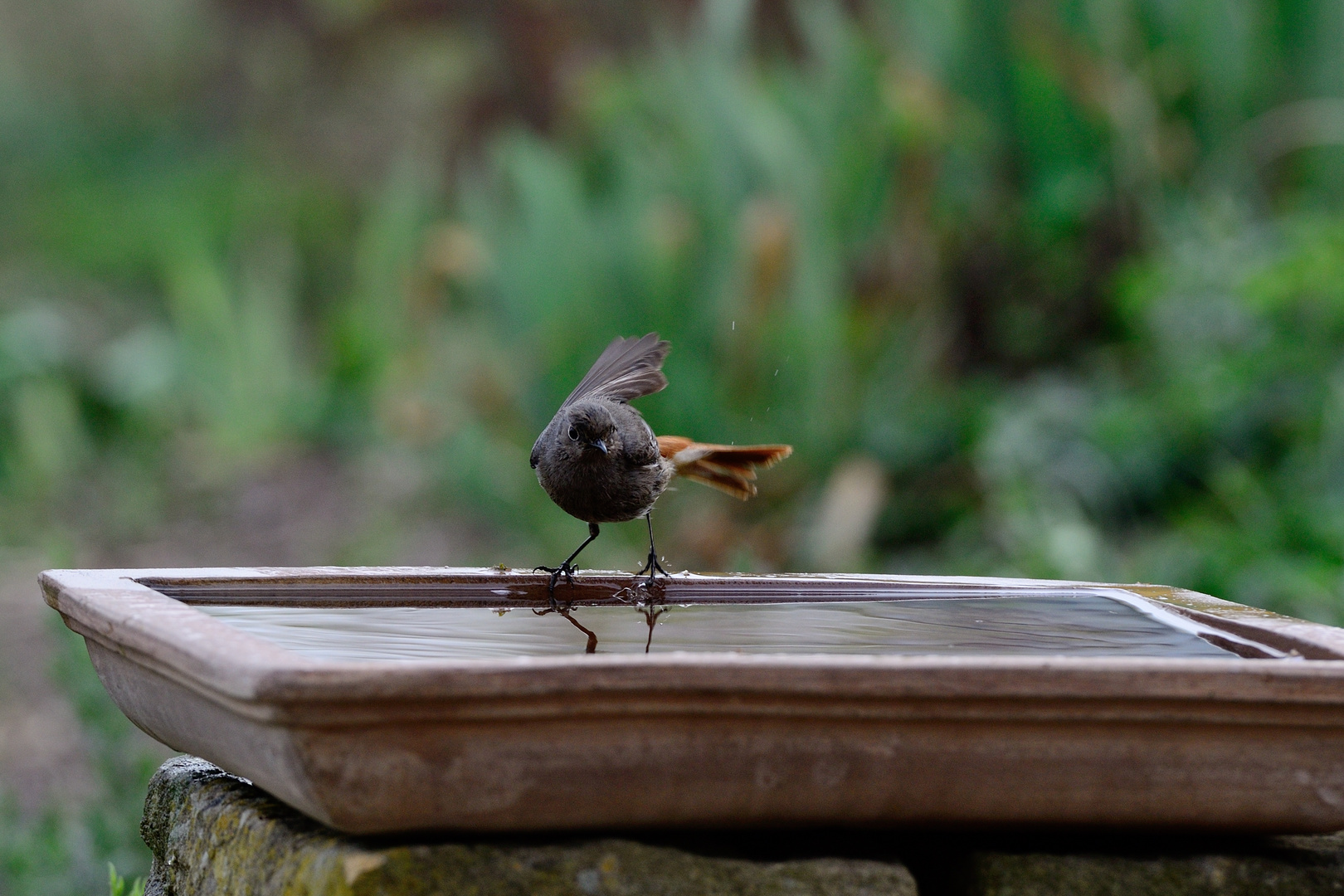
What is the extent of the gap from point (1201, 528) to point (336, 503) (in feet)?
14.5

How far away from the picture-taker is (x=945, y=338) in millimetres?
6441

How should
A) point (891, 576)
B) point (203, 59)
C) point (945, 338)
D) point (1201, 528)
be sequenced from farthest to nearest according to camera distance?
1. point (203, 59)
2. point (945, 338)
3. point (1201, 528)
4. point (891, 576)

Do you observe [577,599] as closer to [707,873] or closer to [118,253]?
[707,873]

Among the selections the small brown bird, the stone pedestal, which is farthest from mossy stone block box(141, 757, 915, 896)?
the small brown bird

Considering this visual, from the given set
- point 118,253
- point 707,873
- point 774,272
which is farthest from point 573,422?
point 118,253

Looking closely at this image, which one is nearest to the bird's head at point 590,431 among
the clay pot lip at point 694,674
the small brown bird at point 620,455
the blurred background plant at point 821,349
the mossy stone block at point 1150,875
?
the small brown bird at point 620,455

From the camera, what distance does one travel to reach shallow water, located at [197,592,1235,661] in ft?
6.88

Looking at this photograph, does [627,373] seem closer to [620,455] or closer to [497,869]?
[620,455]

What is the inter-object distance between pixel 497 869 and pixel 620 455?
4.60 feet

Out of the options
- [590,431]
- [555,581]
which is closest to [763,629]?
[555,581]

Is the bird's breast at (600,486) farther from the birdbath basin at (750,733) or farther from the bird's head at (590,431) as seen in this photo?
the birdbath basin at (750,733)

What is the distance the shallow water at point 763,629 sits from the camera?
2098 mm

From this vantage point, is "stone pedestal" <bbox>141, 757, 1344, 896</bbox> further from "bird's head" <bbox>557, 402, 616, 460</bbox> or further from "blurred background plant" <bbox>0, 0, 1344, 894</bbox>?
"blurred background plant" <bbox>0, 0, 1344, 894</bbox>

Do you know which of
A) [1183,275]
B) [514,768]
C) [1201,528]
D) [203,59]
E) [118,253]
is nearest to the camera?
[514,768]
